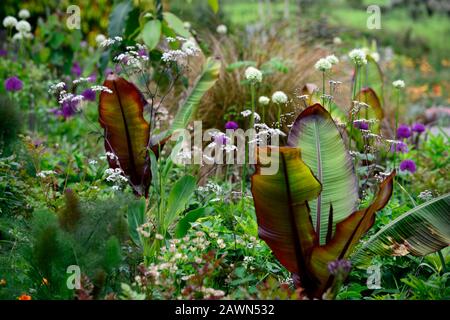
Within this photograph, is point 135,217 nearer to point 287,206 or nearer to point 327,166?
point 287,206

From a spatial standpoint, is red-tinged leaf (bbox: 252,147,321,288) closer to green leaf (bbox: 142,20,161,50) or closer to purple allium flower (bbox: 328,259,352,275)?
purple allium flower (bbox: 328,259,352,275)

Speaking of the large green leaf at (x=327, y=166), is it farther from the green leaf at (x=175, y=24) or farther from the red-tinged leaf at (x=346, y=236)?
the green leaf at (x=175, y=24)

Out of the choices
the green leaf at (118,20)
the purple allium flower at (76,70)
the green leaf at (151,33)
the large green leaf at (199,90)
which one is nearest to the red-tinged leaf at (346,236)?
the large green leaf at (199,90)

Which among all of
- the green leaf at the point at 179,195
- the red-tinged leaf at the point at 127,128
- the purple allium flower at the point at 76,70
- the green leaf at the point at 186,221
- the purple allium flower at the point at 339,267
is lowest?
the green leaf at the point at 186,221

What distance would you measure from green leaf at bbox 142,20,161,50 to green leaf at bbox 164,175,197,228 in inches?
62.1

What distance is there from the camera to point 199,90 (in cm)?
441

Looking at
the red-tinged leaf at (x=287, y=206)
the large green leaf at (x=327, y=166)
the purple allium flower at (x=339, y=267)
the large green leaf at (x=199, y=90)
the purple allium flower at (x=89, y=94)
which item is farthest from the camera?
the purple allium flower at (x=89, y=94)

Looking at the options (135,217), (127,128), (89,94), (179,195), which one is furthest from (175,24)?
(135,217)

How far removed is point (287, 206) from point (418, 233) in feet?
2.00

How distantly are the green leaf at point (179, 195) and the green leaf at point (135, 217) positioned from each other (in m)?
0.20

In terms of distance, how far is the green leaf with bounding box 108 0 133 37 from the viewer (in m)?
4.98

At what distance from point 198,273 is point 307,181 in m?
0.59

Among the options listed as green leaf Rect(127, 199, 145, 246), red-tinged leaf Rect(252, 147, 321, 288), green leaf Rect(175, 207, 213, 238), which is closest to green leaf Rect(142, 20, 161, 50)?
green leaf Rect(175, 207, 213, 238)

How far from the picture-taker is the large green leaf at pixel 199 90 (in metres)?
4.26
